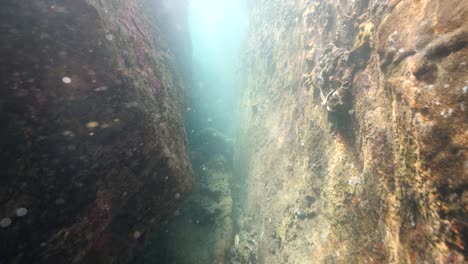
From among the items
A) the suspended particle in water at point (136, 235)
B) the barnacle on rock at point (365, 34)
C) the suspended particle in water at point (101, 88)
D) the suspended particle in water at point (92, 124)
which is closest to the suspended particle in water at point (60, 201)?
A: the suspended particle in water at point (92, 124)

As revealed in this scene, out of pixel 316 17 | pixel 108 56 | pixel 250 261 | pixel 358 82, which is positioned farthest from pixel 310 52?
pixel 250 261

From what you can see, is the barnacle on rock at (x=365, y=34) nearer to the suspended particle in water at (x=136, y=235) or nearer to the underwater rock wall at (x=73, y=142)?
the underwater rock wall at (x=73, y=142)

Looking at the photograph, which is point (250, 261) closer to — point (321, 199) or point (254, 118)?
point (321, 199)

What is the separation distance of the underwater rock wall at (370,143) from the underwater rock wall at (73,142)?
3145 millimetres

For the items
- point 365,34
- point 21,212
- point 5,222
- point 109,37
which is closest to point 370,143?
point 365,34

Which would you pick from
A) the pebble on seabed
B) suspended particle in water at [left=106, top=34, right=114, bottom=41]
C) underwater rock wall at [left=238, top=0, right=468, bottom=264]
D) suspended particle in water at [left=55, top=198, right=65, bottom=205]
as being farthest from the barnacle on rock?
the pebble on seabed

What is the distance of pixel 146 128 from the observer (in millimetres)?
4113

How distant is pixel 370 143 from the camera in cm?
389

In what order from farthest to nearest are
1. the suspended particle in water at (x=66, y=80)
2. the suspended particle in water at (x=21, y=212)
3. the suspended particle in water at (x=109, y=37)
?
1. the suspended particle in water at (x=109, y=37)
2. the suspended particle in water at (x=66, y=80)
3. the suspended particle in water at (x=21, y=212)

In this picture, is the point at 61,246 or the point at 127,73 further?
the point at 127,73

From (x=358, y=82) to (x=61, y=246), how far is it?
528 cm

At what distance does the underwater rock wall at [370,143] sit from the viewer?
2416mm

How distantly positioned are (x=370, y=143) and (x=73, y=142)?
14.3 feet

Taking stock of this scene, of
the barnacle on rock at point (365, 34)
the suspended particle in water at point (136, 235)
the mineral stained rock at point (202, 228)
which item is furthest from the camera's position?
the mineral stained rock at point (202, 228)
